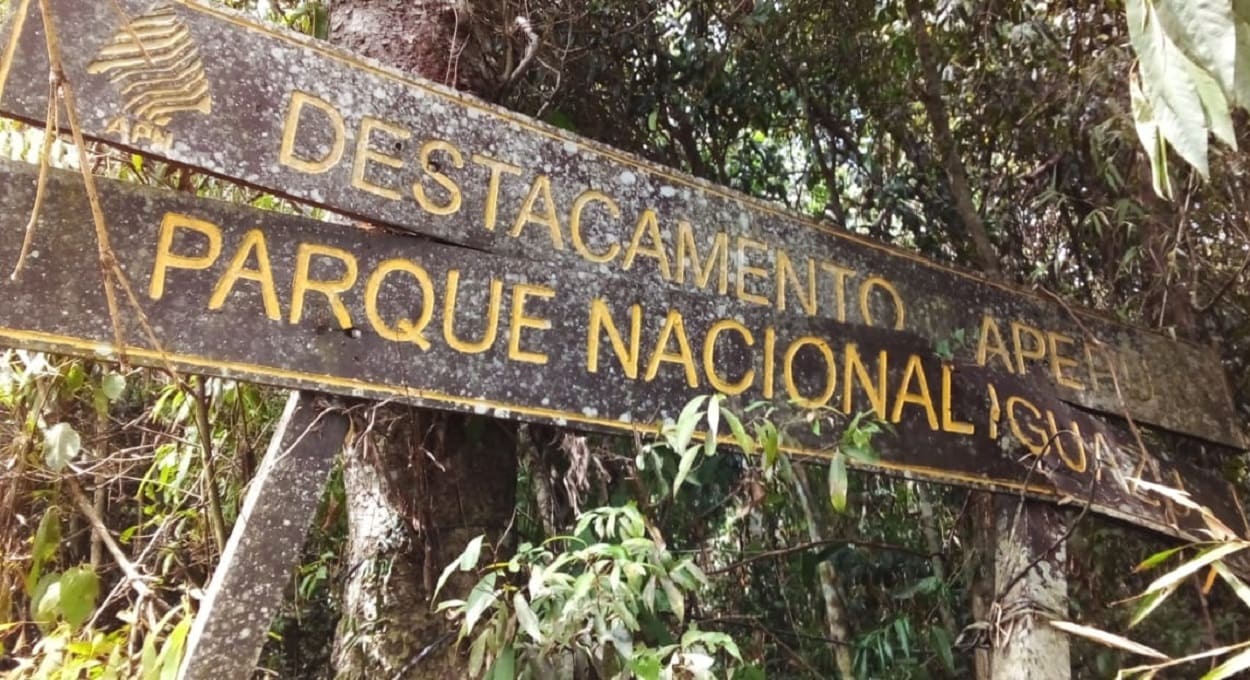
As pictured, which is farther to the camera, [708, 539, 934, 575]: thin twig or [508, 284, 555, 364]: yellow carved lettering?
[708, 539, 934, 575]: thin twig

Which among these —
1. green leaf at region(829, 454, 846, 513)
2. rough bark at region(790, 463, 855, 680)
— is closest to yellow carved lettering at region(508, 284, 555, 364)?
green leaf at region(829, 454, 846, 513)

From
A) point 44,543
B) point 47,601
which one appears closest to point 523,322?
point 47,601

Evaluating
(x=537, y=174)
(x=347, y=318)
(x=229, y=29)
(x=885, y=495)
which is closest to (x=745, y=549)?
(x=885, y=495)

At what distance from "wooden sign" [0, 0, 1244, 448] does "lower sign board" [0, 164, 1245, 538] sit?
35 millimetres

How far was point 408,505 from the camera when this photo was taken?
1.76 meters

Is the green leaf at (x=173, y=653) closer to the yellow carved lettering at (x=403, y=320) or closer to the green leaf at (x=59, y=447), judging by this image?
the green leaf at (x=59, y=447)

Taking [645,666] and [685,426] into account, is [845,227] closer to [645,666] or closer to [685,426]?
[685,426]

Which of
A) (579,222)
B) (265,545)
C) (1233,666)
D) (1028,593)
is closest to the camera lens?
(1233,666)

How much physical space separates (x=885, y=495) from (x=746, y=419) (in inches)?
66.7

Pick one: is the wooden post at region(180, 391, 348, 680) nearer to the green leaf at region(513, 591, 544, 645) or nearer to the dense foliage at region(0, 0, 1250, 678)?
the green leaf at region(513, 591, 544, 645)

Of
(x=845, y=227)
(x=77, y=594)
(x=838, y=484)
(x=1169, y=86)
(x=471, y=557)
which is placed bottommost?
(x=77, y=594)

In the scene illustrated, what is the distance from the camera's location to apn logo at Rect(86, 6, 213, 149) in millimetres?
1315

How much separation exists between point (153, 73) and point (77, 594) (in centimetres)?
111

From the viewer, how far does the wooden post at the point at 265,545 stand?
4.14ft
